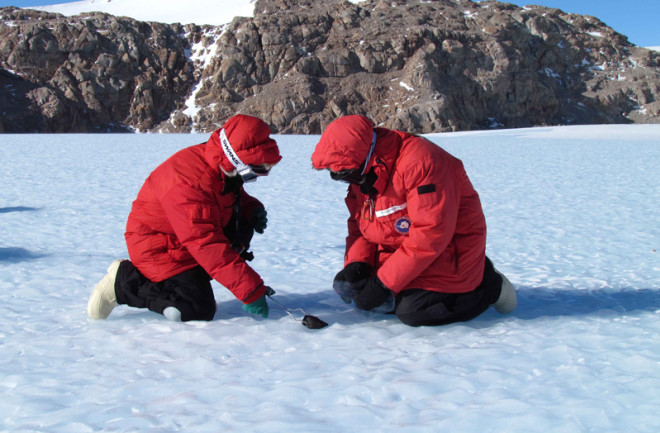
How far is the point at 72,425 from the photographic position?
1616 millimetres

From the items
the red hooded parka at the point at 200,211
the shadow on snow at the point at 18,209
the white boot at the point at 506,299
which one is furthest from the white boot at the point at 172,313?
the shadow on snow at the point at 18,209

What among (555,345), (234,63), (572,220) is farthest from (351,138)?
(234,63)

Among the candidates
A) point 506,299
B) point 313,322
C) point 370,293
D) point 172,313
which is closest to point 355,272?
point 370,293

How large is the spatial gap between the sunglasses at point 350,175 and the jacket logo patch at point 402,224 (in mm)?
256

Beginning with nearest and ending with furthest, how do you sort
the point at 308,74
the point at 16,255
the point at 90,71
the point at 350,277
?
the point at 350,277
the point at 16,255
the point at 308,74
the point at 90,71

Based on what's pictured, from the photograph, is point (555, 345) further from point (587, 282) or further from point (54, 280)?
point (54, 280)

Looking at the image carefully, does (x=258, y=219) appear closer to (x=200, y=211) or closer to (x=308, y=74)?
(x=200, y=211)

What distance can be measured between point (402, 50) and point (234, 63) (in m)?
19.4

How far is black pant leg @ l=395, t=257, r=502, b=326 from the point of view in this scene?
7.96 ft

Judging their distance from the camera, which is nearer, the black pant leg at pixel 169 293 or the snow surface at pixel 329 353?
the snow surface at pixel 329 353

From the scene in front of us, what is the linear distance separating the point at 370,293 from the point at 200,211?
2.73 ft

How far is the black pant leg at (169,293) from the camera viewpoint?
8.27 ft

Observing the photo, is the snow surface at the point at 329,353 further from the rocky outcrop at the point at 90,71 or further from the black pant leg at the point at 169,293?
the rocky outcrop at the point at 90,71

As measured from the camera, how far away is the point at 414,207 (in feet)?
7.29
